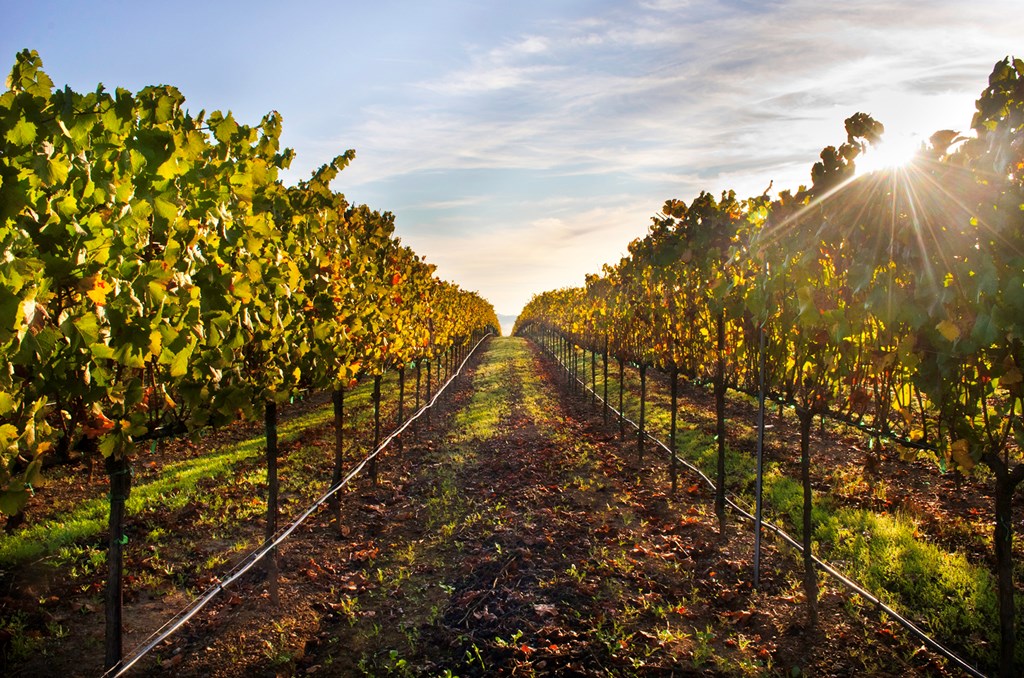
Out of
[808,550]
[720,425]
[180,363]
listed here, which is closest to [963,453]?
[808,550]

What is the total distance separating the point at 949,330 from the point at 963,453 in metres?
0.95

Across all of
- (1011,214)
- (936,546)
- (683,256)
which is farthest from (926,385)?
(683,256)

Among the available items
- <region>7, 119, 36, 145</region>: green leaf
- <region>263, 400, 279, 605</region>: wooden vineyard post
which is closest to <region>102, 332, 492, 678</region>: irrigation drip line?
<region>263, 400, 279, 605</region>: wooden vineyard post

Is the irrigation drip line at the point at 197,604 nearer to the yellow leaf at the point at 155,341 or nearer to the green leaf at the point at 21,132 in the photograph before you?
the yellow leaf at the point at 155,341

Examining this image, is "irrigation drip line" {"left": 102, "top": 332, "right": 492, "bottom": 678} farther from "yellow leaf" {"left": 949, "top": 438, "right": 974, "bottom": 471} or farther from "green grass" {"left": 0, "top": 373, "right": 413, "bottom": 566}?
"yellow leaf" {"left": 949, "top": 438, "right": 974, "bottom": 471}

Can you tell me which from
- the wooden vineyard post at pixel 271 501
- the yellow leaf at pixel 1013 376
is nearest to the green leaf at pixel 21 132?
the wooden vineyard post at pixel 271 501

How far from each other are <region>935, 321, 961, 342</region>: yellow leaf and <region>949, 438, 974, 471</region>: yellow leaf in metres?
0.81

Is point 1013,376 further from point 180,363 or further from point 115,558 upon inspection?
point 115,558

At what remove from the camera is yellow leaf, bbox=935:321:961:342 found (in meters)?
3.56

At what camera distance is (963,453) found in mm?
3926

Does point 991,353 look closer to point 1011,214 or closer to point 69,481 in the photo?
point 1011,214

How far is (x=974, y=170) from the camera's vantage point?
3520mm

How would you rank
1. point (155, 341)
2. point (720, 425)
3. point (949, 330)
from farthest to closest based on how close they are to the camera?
point (720, 425) < point (949, 330) < point (155, 341)

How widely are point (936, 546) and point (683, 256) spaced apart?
177 inches
